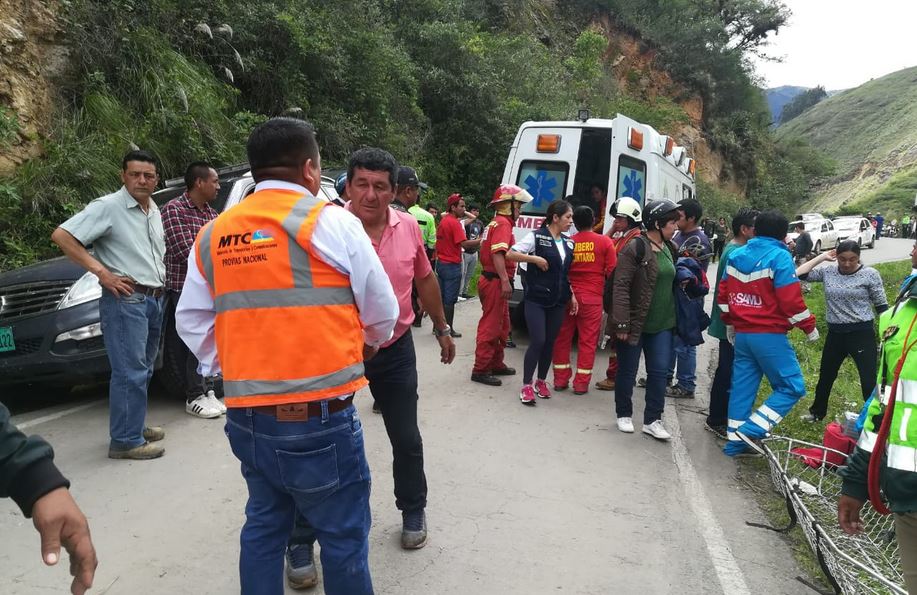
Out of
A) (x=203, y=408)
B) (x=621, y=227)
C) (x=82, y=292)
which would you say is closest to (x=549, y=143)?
(x=621, y=227)

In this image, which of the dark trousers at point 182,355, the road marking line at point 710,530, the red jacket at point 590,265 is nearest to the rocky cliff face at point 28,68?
the dark trousers at point 182,355

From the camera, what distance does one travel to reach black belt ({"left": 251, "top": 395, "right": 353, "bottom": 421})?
6.56ft

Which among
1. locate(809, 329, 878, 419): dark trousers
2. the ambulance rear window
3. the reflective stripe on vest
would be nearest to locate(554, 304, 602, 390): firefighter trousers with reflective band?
locate(809, 329, 878, 419): dark trousers

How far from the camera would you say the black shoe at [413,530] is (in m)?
3.26

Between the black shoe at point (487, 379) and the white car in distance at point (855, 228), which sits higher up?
the white car in distance at point (855, 228)

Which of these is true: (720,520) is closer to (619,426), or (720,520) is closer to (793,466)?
(793,466)

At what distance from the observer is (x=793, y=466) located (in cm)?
443

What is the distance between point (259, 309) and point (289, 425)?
0.38 metres

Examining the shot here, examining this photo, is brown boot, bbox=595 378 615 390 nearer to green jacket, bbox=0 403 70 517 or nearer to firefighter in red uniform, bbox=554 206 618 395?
firefighter in red uniform, bbox=554 206 618 395

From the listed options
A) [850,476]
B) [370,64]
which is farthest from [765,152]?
[850,476]

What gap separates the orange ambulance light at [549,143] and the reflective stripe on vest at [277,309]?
264 inches

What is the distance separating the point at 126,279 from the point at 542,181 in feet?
18.8

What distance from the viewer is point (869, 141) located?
2773 inches

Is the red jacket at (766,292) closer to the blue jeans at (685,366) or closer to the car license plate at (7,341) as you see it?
the blue jeans at (685,366)
